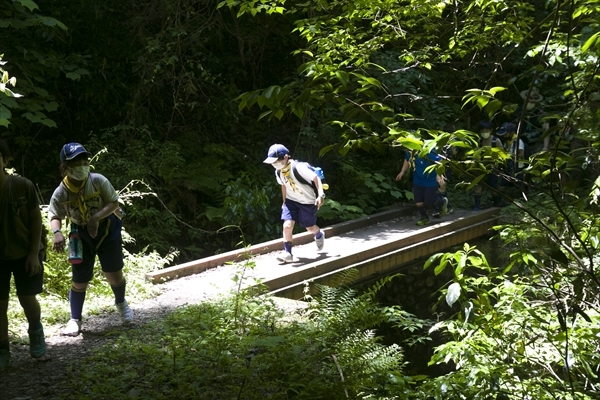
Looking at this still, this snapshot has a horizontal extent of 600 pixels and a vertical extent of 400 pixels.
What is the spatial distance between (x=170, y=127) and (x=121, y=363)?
8.04m

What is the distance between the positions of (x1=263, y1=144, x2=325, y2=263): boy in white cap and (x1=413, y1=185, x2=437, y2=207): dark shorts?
318 centimetres

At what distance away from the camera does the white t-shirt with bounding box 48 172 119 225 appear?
601 centimetres

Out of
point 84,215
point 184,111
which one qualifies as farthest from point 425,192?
point 84,215

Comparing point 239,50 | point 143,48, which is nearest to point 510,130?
point 239,50

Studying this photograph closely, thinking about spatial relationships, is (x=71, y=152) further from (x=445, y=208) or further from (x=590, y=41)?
(x=445, y=208)

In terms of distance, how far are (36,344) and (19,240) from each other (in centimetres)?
96

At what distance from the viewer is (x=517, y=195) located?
1491 cm

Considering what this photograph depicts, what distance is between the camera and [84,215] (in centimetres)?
604

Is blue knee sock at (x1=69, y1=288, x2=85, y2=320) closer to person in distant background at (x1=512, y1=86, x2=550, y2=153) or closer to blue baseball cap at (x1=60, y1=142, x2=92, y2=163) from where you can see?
blue baseball cap at (x1=60, y1=142, x2=92, y2=163)

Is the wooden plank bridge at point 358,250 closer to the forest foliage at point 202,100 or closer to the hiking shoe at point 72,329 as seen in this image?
the forest foliage at point 202,100

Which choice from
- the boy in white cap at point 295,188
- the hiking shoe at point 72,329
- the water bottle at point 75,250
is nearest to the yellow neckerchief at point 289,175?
the boy in white cap at point 295,188

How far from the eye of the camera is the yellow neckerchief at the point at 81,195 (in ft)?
19.6

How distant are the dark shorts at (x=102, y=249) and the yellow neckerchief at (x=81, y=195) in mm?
117

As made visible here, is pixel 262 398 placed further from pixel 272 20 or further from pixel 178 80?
pixel 272 20
